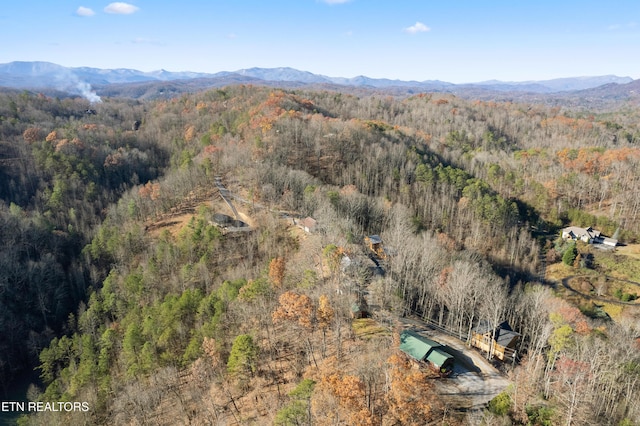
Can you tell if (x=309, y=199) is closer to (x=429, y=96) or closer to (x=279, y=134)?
(x=279, y=134)

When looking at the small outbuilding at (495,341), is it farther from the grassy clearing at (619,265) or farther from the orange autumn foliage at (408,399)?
the grassy clearing at (619,265)

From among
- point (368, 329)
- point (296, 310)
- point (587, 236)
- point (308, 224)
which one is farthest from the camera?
point (587, 236)

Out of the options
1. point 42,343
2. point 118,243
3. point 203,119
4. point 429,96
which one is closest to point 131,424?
point 42,343

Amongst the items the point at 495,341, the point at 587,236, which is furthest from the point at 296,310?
the point at 587,236

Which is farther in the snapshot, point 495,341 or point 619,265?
point 619,265

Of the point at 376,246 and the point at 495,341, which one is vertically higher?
the point at 376,246

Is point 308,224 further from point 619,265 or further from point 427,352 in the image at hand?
point 619,265

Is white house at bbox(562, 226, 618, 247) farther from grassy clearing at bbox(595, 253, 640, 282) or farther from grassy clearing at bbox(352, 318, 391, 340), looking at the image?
grassy clearing at bbox(352, 318, 391, 340)
